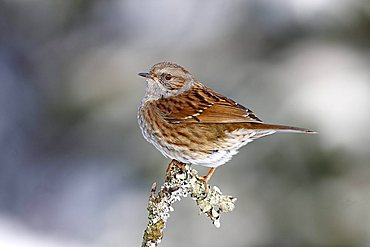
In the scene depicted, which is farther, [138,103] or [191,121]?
[138,103]

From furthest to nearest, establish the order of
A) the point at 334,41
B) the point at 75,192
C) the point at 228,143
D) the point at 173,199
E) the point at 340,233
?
the point at 334,41 < the point at 75,192 < the point at 340,233 < the point at 228,143 < the point at 173,199

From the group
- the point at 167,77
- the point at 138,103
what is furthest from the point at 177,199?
the point at 138,103

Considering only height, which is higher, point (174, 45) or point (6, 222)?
point (174, 45)

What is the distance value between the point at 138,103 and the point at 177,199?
144 inches

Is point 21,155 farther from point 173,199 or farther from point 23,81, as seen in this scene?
point 173,199

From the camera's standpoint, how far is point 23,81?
753 cm

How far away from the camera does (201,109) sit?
3.65 m

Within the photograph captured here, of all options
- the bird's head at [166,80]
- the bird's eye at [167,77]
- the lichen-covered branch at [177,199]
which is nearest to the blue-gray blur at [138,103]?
the bird's head at [166,80]

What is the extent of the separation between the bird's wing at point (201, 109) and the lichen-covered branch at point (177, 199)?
0.41 meters

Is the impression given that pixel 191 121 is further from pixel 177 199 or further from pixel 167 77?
pixel 177 199

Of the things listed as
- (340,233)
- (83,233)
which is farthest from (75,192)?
(340,233)

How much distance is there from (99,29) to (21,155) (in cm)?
157

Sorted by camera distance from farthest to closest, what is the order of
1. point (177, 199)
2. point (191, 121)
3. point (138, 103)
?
point (138, 103) < point (191, 121) < point (177, 199)

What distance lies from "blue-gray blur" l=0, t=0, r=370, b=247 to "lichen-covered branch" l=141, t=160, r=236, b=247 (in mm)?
2800
